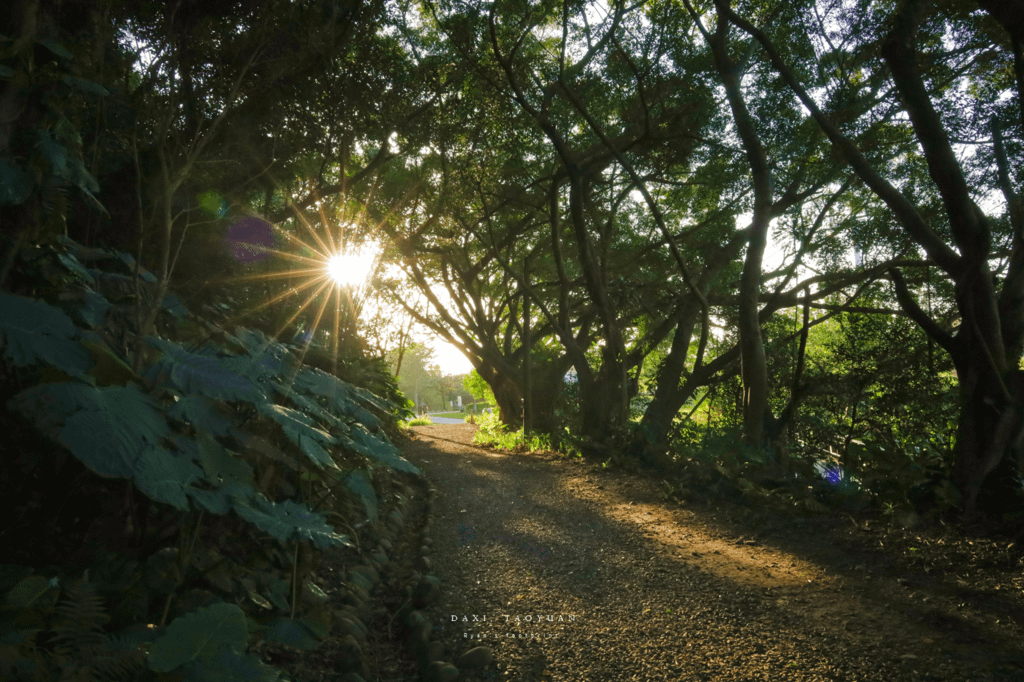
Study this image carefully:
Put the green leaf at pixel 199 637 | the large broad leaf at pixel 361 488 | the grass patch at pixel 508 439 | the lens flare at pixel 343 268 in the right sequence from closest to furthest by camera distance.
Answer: the green leaf at pixel 199 637, the large broad leaf at pixel 361 488, the lens flare at pixel 343 268, the grass patch at pixel 508 439

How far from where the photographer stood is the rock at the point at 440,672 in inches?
87.0

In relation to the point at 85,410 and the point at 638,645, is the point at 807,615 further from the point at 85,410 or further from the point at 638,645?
the point at 85,410

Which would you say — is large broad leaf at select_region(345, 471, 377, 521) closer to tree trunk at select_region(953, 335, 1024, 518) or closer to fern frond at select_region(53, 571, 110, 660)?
fern frond at select_region(53, 571, 110, 660)

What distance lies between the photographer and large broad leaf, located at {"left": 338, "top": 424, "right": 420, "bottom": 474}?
8.10 feet

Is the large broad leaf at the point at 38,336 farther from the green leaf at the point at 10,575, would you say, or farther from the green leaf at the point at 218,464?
the green leaf at the point at 10,575

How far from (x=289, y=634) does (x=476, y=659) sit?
0.83 meters

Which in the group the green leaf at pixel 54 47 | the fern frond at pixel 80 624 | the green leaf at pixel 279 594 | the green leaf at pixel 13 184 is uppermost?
the green leaf at pixel 54 47

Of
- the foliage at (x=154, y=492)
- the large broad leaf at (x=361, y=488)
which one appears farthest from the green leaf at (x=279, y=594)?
the large broad leaf at (x=361, y=488)

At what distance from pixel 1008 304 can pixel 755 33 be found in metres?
2.80

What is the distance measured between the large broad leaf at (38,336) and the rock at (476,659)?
168 cm

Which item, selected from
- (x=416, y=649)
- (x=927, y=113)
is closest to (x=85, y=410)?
(x=416, y=649)

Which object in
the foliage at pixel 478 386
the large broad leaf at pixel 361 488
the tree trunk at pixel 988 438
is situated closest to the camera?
the large broad leaf at pixel 361 488

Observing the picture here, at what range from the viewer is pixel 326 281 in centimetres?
683

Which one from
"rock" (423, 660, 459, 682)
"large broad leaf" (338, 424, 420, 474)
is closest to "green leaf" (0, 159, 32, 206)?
"large broad leaf" (338, 424, 420, 474)
